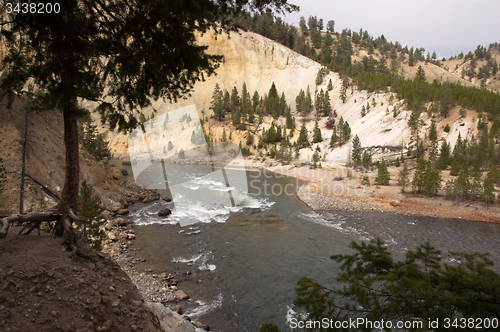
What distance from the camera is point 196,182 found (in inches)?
1335

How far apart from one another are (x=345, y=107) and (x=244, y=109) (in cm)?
2788

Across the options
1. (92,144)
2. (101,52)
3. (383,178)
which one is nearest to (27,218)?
(101,52)

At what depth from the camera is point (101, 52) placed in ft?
18.0

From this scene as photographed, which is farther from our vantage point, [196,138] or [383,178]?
[196,138]

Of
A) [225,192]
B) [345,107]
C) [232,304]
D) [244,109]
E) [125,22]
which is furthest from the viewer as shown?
[244,109]

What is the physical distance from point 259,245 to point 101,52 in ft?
42.0

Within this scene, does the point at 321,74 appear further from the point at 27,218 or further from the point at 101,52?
the point at 27,218

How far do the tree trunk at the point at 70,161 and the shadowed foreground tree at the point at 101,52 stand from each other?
2cm

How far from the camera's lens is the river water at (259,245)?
10031mm

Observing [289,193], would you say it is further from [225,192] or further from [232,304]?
[232,304]

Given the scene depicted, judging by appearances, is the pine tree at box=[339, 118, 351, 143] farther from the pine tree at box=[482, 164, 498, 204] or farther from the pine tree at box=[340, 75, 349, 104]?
the pine tree at box=[482, 164, 498, 204]

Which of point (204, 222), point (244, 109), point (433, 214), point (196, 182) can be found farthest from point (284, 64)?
point (204, 222)

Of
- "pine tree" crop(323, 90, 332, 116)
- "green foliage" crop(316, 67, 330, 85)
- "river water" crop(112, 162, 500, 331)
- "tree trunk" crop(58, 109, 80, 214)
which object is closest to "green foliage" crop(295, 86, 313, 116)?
"pine tree" crop(323, 90, 332, 116)

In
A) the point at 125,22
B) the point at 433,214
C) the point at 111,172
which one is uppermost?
the point at 125,22
